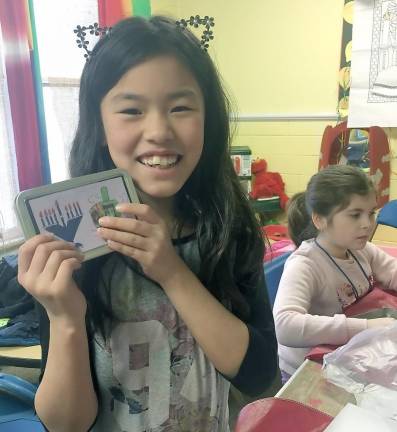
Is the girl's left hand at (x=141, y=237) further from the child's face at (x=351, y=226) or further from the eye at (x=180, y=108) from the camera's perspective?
the child's face at (x=351, y=226)

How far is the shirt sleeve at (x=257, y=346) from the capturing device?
2.14 feet

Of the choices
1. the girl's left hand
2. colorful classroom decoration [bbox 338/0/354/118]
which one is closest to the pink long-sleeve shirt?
the girl's left hand

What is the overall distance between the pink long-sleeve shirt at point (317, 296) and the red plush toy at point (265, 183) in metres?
1.67

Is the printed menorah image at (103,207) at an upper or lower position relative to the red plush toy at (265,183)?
upper

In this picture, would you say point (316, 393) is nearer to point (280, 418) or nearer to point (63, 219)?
point (280, 418)

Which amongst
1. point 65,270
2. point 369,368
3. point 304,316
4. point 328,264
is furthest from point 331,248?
point 65,270

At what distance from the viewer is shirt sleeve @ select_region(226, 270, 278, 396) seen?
25.6 inches

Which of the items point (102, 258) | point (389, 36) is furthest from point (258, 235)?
point (389, 36)

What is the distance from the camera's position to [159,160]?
612 mm

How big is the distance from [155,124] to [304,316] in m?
0.69

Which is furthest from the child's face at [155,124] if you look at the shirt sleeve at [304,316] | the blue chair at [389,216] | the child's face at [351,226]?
the blue chair at [389,216]

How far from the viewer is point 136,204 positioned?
58cm

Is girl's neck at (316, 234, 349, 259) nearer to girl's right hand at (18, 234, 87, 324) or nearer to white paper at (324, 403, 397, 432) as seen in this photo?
white paper at (324, 403, 397, 432)

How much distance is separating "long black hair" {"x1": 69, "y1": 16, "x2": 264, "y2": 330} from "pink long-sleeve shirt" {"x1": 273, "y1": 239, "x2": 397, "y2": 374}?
Result: 39 cm
